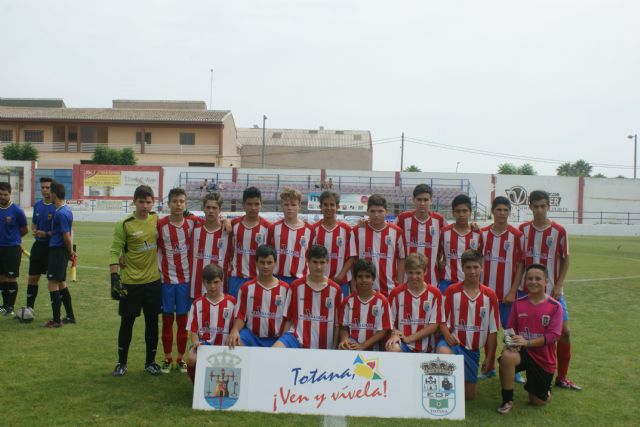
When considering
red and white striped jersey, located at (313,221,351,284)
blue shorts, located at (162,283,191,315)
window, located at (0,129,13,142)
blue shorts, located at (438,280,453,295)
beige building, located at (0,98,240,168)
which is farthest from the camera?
window, located at (0,129,13,142)

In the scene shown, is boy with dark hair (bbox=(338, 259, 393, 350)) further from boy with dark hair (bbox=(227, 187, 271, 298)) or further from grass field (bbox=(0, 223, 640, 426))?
boy with dark hair (bbox=(227, 187, 271, 298))

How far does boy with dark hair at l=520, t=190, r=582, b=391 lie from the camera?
525 cm

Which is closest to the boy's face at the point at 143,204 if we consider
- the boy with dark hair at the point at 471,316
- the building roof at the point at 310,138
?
the boy with dark hair at the point at 471,316

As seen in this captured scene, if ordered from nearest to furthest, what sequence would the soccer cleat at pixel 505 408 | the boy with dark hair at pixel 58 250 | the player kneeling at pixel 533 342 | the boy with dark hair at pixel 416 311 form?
the soccer cleat at pixel 505 408 → the player kneeling at pixel 533 342 → the boy with dark hair at pixel 416 311 → the boy with dark hair at pixel 58 250

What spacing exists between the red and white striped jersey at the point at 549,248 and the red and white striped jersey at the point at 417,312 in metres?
1.20

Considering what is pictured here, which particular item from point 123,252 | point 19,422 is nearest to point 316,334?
point 123,252

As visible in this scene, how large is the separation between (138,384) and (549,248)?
3.93 metres

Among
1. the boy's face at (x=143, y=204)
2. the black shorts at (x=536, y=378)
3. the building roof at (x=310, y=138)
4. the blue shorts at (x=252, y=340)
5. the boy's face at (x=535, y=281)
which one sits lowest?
the black shorts at (x=536, y=378)

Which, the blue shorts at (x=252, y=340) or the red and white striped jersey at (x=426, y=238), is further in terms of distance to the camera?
the red and white striped jersey at (x=426, y=238)

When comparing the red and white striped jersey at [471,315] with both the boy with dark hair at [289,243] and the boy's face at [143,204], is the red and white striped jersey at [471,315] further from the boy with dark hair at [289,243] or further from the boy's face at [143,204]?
the boy's face at [143,204]

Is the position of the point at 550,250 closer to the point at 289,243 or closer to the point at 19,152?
the point at 289,243

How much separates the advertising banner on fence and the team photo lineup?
22 cm

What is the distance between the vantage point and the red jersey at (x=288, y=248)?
5.32 metres

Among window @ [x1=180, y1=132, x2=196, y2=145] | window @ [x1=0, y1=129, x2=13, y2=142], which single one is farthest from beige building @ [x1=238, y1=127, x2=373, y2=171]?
window @ [x1=0, y1=129, x2=13, y2=142]
